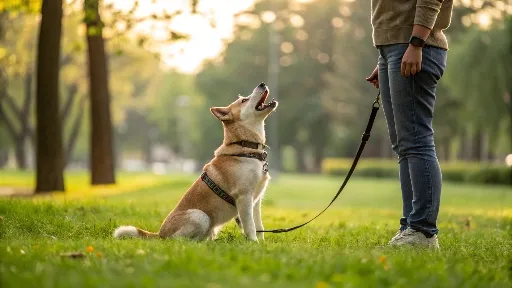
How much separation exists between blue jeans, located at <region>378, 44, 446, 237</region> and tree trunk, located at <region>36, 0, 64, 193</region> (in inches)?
463

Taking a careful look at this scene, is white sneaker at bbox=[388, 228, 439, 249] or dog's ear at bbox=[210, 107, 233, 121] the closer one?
white sneaker at bbox=[388, 228, 439, 249]

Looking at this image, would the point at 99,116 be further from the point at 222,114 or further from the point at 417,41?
the point at 417,41

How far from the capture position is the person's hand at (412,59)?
5.96 meters

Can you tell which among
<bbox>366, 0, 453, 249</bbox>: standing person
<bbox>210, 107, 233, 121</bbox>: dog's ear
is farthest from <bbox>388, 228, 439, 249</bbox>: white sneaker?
<bbox>210, 107, 233, 121</bbox>: dog's ear

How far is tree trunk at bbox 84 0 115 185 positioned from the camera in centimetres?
2125

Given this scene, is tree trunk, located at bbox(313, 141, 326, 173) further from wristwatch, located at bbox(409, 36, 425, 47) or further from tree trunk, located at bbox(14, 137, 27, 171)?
wristwatch, located at bbox(409, 36, 425, 47)

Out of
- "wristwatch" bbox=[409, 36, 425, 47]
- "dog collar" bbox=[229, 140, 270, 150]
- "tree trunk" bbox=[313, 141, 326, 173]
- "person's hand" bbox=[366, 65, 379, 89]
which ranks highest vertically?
"wristwatch" bbox=[409, 36, 425, 47]

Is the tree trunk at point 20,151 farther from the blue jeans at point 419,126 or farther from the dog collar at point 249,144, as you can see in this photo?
the blue jeans at point 419,126

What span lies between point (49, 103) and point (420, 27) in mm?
12413

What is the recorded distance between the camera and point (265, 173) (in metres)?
6.77

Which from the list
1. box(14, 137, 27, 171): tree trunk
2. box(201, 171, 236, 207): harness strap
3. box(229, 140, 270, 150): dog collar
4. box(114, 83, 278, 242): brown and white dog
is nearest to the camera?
box(114, 83, 278, 242): brown and white dog

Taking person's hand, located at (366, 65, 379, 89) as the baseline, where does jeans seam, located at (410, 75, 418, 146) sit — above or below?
below

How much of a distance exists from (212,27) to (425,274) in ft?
43.0

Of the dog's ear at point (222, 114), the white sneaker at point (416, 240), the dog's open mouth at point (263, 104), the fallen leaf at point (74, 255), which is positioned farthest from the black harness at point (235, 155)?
the fallen leaf at point (74, 255)
